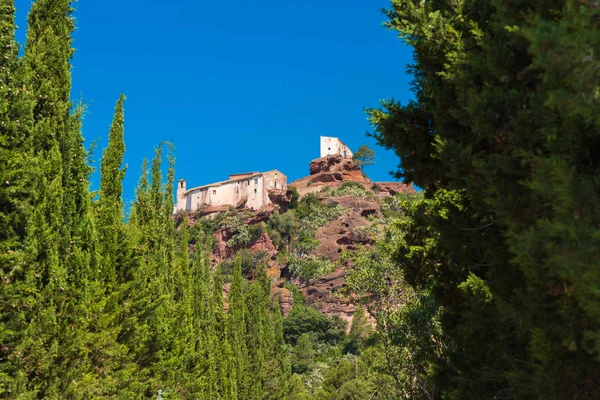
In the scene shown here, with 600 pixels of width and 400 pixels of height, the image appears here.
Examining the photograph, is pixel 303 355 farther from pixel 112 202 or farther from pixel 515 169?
pixel 515 169

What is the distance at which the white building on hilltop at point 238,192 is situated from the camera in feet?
315

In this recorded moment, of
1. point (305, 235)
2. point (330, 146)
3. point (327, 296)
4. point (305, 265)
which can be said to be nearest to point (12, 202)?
point (327, 296)

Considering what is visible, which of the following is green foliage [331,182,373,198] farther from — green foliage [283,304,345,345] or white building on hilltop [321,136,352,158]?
green foliage [283,304,345,345]

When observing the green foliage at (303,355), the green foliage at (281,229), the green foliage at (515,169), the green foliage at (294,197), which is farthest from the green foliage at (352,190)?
the green foliage at (515,169)

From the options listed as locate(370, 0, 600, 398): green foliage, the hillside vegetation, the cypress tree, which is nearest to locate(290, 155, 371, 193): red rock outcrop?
the cypress tree

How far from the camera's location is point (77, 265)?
993 centimetres

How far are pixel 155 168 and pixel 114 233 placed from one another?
505 centimetres

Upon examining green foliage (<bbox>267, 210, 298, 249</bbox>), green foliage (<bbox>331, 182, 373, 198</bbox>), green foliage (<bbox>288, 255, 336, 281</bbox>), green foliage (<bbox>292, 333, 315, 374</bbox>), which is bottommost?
green foliage (<bbox>292, 333, 315, 374</bbox>)

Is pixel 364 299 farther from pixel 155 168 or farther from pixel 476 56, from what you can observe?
pixel 476 56

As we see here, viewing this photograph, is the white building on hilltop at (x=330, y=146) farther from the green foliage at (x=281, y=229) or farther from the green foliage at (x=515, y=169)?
the green foliage at (x=515, y=169)

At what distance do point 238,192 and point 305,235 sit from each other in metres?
22.5

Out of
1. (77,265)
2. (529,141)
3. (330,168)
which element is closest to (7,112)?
(77,265)

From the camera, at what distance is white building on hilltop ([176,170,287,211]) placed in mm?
96000

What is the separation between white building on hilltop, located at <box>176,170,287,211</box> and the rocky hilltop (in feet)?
9.99
